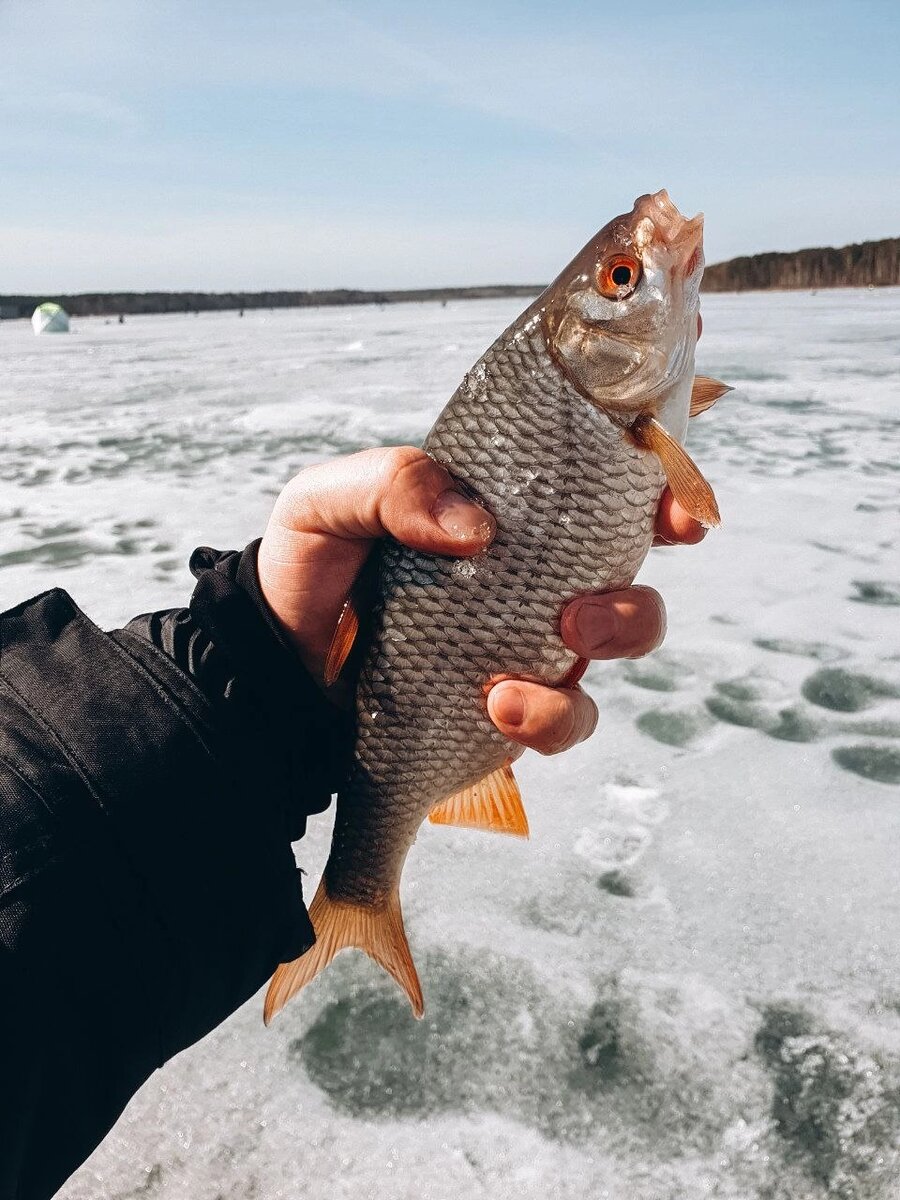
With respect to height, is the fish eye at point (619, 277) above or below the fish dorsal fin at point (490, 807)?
above

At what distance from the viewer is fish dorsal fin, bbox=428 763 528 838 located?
2.15m

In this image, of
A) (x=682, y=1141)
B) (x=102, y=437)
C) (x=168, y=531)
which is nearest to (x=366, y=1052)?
(x=682, y=1141)

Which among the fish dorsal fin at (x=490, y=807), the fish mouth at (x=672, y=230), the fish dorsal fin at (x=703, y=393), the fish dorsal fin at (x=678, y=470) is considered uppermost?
the fish mouth at (x=672, y=230)

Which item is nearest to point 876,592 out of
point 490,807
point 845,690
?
point 845,690

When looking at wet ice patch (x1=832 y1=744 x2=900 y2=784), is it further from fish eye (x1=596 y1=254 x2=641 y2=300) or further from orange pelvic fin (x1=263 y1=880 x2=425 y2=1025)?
fish eye (x1=596 y1=254 x2=641 y2=300)

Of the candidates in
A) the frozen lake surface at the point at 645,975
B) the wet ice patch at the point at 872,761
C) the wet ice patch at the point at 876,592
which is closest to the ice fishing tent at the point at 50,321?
the frozen lake surface at the point at 645,975

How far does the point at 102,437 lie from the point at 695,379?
9.16m

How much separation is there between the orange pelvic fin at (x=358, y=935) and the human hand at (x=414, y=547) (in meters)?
0.53

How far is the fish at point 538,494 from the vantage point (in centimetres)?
176

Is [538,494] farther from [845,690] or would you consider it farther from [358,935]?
[845,690]

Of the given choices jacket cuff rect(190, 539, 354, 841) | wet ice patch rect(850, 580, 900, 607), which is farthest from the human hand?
wet ice patch rect(850, 580, 900, 607)

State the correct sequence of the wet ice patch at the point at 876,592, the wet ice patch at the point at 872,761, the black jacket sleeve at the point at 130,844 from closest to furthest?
the black jacket sleeve at the point at 130,844, the wet ice patch at the point at 872,761, the wet ice patch at the point at 876,592

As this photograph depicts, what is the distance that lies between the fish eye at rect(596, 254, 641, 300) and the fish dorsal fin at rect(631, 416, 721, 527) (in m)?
0.27

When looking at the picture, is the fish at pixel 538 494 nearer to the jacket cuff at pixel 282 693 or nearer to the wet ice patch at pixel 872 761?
the jacket cuff at pixel 282 693
